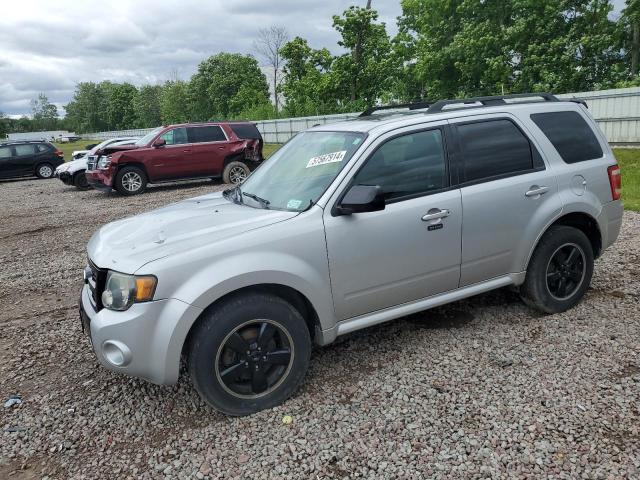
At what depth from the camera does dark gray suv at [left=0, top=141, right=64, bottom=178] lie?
21178mm

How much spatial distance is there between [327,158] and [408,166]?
0.58 metres

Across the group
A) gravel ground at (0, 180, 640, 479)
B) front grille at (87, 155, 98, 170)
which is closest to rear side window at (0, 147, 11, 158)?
front grille at (87, 155, 98, 170)

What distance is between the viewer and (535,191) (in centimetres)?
400

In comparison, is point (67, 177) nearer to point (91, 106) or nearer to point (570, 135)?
point (570, 135)

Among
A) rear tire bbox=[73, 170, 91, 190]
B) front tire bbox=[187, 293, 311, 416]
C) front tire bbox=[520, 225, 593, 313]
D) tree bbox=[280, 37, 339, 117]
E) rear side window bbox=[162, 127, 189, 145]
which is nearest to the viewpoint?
front tire bbox=[187, 293, 311, 416]

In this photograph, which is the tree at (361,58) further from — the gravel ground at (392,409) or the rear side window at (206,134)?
the gravel ground at (392,409)

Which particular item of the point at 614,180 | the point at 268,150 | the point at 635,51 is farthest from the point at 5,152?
the point at 635,51

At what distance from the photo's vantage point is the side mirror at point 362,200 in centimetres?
313

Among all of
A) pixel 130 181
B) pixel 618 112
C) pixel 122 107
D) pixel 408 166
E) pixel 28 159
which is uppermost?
pixel 122 107

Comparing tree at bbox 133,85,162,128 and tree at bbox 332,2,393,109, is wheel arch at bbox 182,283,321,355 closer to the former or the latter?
tree at bbox 332,2,393,109

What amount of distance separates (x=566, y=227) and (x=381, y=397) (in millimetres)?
2222

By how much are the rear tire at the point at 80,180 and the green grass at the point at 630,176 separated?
15.1 metres

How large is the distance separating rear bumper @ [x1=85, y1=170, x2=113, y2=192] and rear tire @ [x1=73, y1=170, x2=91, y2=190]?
2.50m

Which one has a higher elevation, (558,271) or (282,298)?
(282,298)
